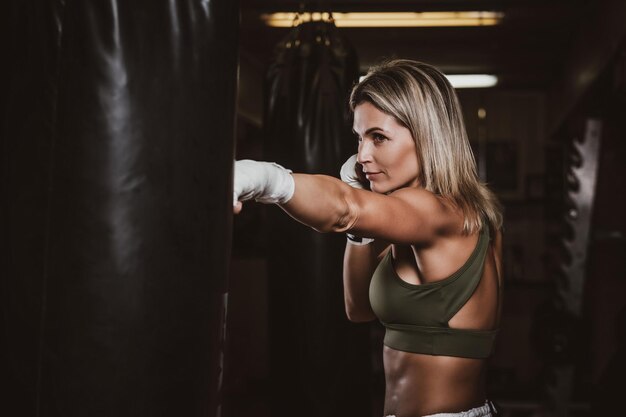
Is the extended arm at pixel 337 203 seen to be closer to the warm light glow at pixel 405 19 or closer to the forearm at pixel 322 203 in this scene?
the forearm at pixel 322 203

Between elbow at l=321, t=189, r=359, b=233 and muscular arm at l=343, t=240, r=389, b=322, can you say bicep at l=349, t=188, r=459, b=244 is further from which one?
muscular arm at l=343, t=240, r=389, b=322

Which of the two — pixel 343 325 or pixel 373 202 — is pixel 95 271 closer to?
pixel 373 202

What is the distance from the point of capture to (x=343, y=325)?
3.38 m

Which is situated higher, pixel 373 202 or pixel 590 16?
pixel 590 16

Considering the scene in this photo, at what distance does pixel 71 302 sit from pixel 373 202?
2.05 feet

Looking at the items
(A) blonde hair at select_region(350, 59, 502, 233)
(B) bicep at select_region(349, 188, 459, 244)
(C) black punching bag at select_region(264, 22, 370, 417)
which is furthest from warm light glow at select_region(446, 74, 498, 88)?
(B) bicep at select_region(349, 188, 459, 244)

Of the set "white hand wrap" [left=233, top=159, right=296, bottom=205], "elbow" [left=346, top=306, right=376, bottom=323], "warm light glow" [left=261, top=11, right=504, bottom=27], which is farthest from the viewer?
"warm light glow" [left=261, top=11, right=504, bottom=27]

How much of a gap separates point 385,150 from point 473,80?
5.92 metres

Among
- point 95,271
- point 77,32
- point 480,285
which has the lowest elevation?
point 480,285

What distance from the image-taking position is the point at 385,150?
1.62m

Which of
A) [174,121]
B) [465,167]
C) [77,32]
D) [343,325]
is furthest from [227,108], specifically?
[343,325]

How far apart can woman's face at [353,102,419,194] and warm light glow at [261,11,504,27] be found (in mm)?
3898

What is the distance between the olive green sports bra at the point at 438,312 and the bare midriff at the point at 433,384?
0.08 ft

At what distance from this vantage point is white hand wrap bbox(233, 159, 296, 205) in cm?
114
